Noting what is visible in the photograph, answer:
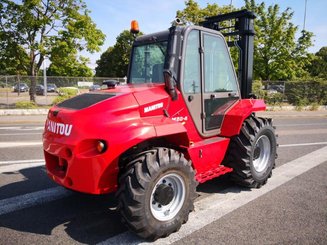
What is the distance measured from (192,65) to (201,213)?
2081 mm

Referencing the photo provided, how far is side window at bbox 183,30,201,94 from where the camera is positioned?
4.11m

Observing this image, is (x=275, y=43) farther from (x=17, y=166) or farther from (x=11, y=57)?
(x=17, y=166)

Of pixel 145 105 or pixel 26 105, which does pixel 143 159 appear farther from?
pixel 26 105

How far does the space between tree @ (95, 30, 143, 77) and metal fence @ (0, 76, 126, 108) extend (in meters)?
44.1

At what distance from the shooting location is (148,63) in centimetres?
458

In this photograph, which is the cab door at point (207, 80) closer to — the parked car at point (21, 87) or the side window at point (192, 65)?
the side window at point (192, 65)

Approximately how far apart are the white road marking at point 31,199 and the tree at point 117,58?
6130cm

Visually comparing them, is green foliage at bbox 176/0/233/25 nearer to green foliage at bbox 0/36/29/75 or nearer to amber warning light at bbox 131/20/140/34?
green foliage at bbox 0/36/29/75

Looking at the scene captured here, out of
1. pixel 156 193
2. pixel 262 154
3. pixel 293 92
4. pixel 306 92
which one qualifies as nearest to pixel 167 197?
pixel 156 193

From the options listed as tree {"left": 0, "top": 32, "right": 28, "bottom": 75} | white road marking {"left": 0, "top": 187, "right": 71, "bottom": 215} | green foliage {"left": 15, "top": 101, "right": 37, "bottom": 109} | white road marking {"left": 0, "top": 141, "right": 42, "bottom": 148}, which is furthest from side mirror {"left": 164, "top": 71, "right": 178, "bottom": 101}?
tree {"left": 0, "top": 32, "right": 28, "bottom": 75}

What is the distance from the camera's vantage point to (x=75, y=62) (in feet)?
72.8

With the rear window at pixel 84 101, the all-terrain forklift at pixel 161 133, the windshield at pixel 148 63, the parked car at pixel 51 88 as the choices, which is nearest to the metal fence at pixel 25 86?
the parked car at pixel 51 88

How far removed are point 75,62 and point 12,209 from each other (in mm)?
19357

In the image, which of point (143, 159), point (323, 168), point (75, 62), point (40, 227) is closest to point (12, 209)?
point (40, 227)
